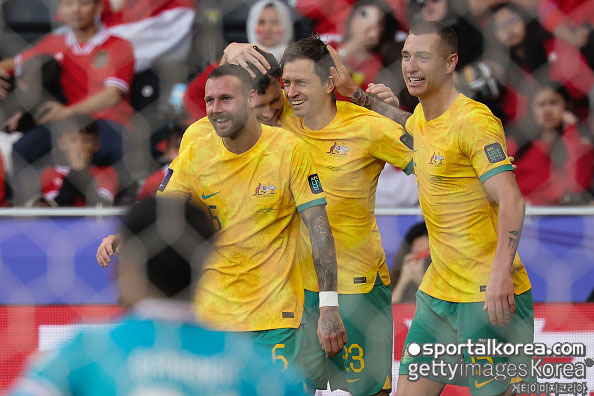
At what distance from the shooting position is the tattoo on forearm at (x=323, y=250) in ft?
8.32

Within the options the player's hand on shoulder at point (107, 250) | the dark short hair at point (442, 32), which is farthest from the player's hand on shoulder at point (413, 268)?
the player's hand on shoulder at point (107, 250)

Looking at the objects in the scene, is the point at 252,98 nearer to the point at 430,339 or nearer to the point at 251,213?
the point at 251,213

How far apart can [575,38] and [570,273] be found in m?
0.96

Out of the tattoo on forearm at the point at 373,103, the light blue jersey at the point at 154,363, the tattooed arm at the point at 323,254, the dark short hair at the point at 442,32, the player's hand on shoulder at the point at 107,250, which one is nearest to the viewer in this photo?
the light blue jersey at the point at 154,363

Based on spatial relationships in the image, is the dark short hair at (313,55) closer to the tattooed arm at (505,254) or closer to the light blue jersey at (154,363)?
the tattooed arm at (505,254)

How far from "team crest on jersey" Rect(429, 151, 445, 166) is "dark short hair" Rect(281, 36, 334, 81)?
1.40 ft

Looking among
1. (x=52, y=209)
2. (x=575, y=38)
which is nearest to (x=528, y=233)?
(x=575, y=38)

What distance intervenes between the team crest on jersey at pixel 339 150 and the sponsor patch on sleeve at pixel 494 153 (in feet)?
1.51

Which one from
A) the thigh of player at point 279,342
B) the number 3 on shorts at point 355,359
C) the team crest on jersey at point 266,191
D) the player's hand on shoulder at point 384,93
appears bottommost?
the number 3 on shorts at point 355,359

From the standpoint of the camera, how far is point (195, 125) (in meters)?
2.72

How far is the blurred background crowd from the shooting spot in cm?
296

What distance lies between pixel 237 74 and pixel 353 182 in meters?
0.48

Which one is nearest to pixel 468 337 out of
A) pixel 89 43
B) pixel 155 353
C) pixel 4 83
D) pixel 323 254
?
pixel 323 254

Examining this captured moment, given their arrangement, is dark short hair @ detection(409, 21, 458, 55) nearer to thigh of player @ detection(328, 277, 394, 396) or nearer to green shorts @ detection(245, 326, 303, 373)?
thigh of player @ detection(328, 277, 394, 396)
